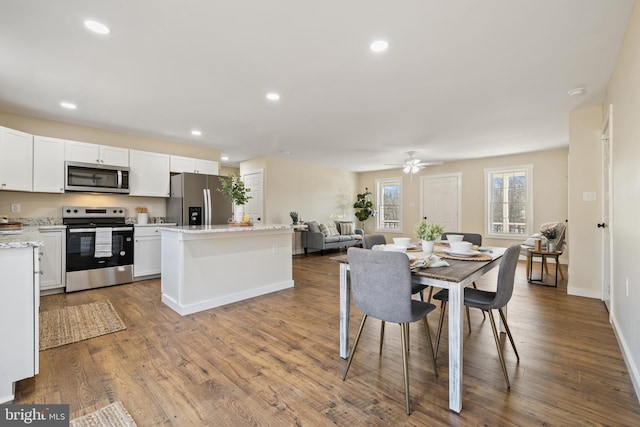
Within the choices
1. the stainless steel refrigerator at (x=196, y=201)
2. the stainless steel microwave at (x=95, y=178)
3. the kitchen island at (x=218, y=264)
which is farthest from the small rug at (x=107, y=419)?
the stainless steel microwave at (x=95, y=178)

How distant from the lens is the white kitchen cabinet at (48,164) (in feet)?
13.0

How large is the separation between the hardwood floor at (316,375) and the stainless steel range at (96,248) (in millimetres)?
1558

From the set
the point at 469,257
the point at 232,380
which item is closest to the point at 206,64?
the point at 232,380

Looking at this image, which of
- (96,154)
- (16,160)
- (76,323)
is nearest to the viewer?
(76,323)

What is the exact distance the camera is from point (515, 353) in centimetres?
220

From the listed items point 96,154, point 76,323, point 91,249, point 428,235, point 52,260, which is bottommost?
point 76,323

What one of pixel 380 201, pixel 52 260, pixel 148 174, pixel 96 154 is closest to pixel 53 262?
pixel 52 260

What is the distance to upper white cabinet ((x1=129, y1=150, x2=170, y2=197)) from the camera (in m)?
4.82

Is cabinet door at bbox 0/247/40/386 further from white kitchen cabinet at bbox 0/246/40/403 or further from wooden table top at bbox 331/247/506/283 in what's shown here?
wooden table top at bbox 331/247/506/283

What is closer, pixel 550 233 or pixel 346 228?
pixel 550 233

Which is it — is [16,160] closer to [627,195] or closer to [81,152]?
[81,152]

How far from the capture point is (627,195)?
6.95 feet

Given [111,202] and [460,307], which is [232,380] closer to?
[460,307]

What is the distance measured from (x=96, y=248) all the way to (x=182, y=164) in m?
1.98
